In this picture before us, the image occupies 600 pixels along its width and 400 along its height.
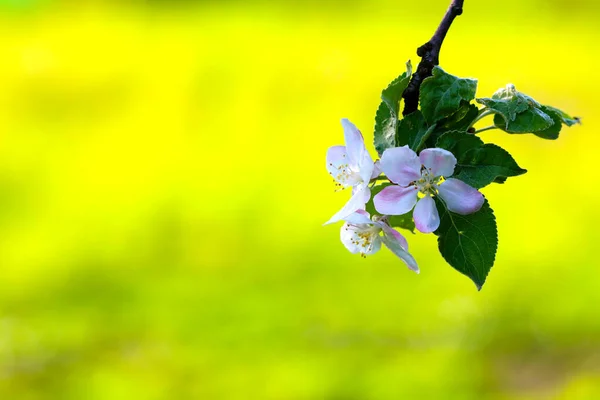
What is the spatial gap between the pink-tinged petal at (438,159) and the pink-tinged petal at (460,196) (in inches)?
0.6

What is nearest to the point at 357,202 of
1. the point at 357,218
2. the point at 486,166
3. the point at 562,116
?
the point at 357,218

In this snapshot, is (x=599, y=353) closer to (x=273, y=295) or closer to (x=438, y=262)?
(x=438, y=262)

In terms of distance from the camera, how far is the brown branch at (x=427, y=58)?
0.63m

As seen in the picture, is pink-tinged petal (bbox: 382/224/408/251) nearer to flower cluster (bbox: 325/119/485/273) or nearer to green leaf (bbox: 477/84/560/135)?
flower cluster (bbox: 325/119/485/273)

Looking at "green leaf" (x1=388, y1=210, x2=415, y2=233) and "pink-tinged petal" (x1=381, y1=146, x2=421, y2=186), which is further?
"green leaf" (x1=388, y1=210, x2=415, y2=233)

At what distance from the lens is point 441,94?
0.61 meters

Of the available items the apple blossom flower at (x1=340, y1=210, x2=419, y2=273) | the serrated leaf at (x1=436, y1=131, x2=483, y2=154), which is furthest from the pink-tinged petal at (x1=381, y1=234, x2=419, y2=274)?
the serrated leaf at (x1=436, y1=131, x2=483, y2=154)

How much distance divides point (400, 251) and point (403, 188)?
2.9 inches

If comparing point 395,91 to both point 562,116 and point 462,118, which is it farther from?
point 562,116

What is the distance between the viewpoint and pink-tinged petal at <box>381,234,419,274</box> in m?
0.66

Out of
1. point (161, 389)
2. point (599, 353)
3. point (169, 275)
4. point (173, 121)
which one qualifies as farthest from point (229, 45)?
point (599, 353)

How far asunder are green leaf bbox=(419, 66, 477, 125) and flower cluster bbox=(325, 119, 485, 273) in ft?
0.12

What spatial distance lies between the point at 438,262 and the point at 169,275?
107 cm

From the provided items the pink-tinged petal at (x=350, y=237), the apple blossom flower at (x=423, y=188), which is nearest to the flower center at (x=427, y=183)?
the apple blossom flower at (x=423, y=188)
